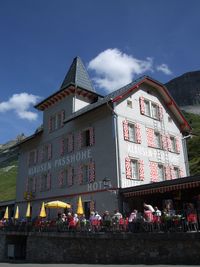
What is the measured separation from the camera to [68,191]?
2188cm

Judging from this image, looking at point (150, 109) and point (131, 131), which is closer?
point (131, 131)

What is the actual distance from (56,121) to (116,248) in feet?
45.0

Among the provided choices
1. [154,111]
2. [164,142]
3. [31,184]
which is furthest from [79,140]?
[31,184]

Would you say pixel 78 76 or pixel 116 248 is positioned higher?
pixel 78 76

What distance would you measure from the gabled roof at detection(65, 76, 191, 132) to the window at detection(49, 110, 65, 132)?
5.77 feet

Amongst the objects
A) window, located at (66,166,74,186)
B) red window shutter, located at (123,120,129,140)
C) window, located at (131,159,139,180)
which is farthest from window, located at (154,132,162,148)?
window, located at (66,166,74,186)

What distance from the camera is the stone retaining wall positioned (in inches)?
469

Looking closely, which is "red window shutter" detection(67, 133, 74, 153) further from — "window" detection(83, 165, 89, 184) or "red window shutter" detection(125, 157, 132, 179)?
"red window shutter" detection(125, 157, 132, 179)

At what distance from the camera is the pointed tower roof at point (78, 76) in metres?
26.3

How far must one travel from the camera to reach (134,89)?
22062 millimetres

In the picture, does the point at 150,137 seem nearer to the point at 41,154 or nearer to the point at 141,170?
the point at 141,170

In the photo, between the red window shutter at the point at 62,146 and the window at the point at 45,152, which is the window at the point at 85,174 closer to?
the red window shutter at the point at 62,146

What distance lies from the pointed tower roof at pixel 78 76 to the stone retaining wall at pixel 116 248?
1243 centimetres

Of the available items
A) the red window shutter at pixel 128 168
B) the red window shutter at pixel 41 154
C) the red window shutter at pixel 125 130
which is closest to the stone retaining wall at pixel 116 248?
the red window shutter at pixel 128 168
